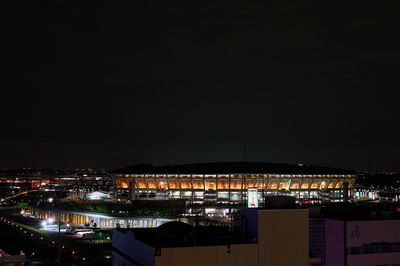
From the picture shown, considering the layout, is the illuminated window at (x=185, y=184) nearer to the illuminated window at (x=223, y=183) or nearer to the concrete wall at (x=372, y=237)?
the illuminated window at (x=223, y=183)

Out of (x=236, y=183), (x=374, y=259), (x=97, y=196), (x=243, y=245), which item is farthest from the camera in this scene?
(x=236, y=183)

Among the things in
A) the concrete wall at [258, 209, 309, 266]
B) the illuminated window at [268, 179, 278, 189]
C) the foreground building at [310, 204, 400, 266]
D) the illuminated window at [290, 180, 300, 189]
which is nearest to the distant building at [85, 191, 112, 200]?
the illuminated window at [268, 179, 278, 189]

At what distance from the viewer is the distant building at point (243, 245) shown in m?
27.2

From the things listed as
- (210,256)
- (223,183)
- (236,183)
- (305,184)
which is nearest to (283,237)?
(210,256)

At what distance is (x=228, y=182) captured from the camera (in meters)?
156

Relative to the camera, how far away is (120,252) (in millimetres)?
33344

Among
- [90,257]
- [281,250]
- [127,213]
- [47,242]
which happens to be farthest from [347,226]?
[127,213]

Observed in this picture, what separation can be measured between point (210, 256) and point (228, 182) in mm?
128576

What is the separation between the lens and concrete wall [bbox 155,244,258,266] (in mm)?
26734

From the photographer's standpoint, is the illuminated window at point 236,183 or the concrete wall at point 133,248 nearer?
the concrete wall at point 133,248

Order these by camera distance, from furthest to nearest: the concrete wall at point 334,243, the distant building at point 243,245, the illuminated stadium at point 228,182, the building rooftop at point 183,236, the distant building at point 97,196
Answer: the illuminated stadium at point 228,182
the distant building at point 97,196
the concrete wall at point 334,243
the building rooftop at point 183,236
the distant building at point 243,245

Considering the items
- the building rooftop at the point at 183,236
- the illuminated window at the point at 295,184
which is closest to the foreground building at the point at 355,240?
the building rooftop at the point at 183,236

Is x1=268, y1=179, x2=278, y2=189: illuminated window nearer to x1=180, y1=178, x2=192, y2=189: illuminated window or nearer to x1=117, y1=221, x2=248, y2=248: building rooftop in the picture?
x1=180, y1=178, x2=192, y2=189: illuminated window

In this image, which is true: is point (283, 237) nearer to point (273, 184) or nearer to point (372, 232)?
point (372, 232)
